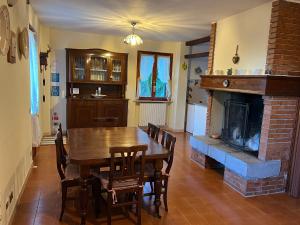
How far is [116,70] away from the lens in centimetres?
604

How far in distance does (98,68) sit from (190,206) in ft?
13.6

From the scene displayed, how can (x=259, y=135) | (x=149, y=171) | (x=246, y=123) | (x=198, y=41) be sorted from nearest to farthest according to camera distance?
(x=149, y=171) < (x=259, y=135) < (x=246, y=123) < (x=198, y=41)

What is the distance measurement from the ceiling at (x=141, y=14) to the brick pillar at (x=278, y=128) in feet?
4.37

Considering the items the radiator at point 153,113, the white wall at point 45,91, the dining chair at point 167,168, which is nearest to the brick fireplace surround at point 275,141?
the dining chair at point 167,168

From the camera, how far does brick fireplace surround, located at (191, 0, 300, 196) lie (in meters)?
2.97

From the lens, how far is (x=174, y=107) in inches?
264

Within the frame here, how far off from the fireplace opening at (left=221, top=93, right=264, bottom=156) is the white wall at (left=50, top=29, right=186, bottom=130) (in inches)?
107

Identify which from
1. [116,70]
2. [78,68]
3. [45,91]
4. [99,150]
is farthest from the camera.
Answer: [116,70]

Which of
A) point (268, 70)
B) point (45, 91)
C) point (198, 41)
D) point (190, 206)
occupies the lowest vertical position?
point (190, 206)

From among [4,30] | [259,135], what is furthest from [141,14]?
[259,135]

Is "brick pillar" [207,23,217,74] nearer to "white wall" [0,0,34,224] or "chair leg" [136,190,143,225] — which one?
"chair leg" [136,190,143,225]

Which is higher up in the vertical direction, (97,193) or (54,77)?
(54,77)

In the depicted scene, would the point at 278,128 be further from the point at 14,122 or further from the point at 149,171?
→ the point at 14,122

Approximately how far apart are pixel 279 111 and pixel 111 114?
3.87m
